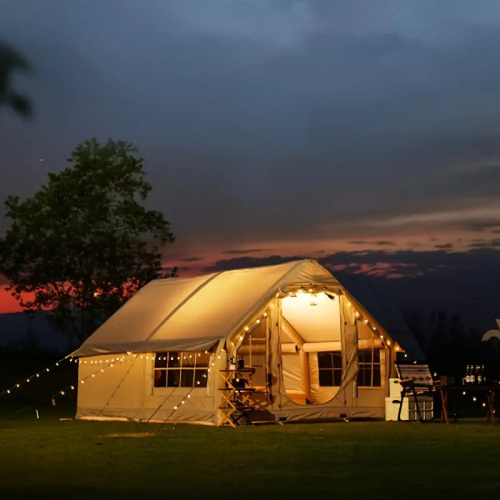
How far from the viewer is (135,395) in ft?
53.1

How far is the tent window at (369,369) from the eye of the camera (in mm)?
16312

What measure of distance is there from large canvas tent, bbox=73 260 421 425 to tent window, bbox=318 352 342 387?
0.02m

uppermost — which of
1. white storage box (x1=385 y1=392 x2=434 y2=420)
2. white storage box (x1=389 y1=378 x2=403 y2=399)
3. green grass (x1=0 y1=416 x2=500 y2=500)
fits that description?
white storage box (x1=389 y1=378 x2=403 y2=399)

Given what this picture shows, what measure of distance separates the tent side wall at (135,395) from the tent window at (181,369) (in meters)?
0.11

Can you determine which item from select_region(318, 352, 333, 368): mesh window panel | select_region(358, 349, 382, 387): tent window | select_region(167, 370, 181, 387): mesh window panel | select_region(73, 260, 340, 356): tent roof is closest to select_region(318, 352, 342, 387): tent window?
select_region(318, 352, 333, 368): mesh window panel

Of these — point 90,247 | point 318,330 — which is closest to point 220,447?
point 318,330

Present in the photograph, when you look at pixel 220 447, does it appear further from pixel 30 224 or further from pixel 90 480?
pixel 30 224

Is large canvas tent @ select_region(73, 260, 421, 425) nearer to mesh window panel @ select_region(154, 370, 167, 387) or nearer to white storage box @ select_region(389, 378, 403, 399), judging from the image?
mesh window panel @ select_region(154, 370, 167, 387)

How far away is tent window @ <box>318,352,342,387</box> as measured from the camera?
17.3 metres

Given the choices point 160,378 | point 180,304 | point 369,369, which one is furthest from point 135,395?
point 369,369

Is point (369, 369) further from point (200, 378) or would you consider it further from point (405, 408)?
point (200, 378)

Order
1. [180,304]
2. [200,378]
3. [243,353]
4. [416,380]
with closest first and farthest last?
1. [200,378]
2. [416,380]
3. [243,353]
4. [180,304]

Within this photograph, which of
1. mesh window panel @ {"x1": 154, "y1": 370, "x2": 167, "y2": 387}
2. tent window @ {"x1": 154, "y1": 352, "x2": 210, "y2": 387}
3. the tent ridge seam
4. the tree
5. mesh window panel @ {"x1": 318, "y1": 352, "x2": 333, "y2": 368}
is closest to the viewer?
tent window @ {"x1": 154, "y1": 352, "x2": 210, "y2": 387}

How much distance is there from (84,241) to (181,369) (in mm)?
12923
